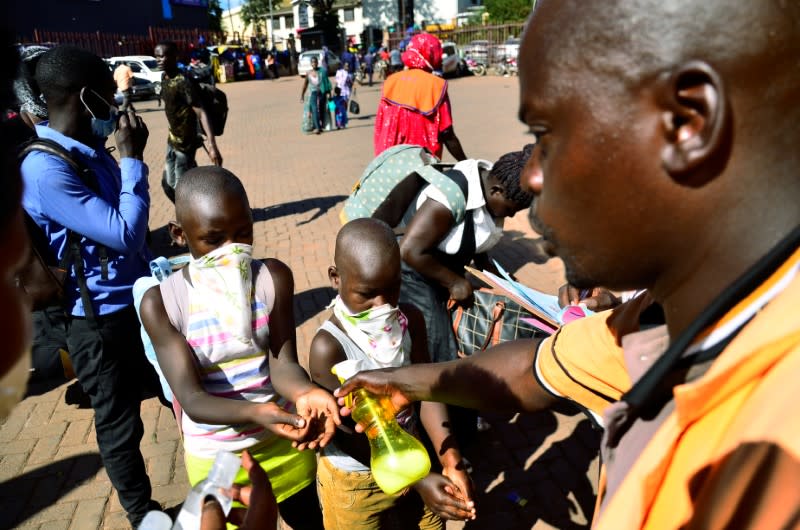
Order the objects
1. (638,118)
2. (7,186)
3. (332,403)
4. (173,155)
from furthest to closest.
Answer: (173,155) → (332,403) → (638,118) → (7,186)

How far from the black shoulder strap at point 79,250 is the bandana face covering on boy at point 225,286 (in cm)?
77

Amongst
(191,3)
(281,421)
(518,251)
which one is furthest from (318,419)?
(191,3)

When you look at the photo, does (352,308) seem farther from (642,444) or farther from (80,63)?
(80,63)

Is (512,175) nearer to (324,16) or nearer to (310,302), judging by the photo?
(310,302)

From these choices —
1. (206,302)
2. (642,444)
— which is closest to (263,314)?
(206,302)

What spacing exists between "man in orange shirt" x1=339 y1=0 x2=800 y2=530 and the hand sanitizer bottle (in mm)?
870

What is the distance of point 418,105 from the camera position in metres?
5.37

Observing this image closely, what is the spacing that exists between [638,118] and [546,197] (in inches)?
9.7

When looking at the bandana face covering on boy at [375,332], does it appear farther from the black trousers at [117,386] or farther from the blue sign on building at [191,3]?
the blue sign on building at [191,3]

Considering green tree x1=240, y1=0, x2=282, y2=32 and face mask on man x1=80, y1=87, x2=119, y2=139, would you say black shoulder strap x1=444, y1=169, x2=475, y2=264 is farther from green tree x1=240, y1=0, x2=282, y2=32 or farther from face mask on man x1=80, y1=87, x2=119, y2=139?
green tree x1=240, y1=0, x2=282, y2=32

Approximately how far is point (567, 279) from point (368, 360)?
3.65 ft

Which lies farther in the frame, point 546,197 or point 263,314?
point 263,314

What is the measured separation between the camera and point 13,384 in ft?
2.77

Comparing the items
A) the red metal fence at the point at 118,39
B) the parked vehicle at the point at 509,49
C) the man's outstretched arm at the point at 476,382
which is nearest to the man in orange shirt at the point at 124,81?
the man's outstretched arm at the point at 476,382
